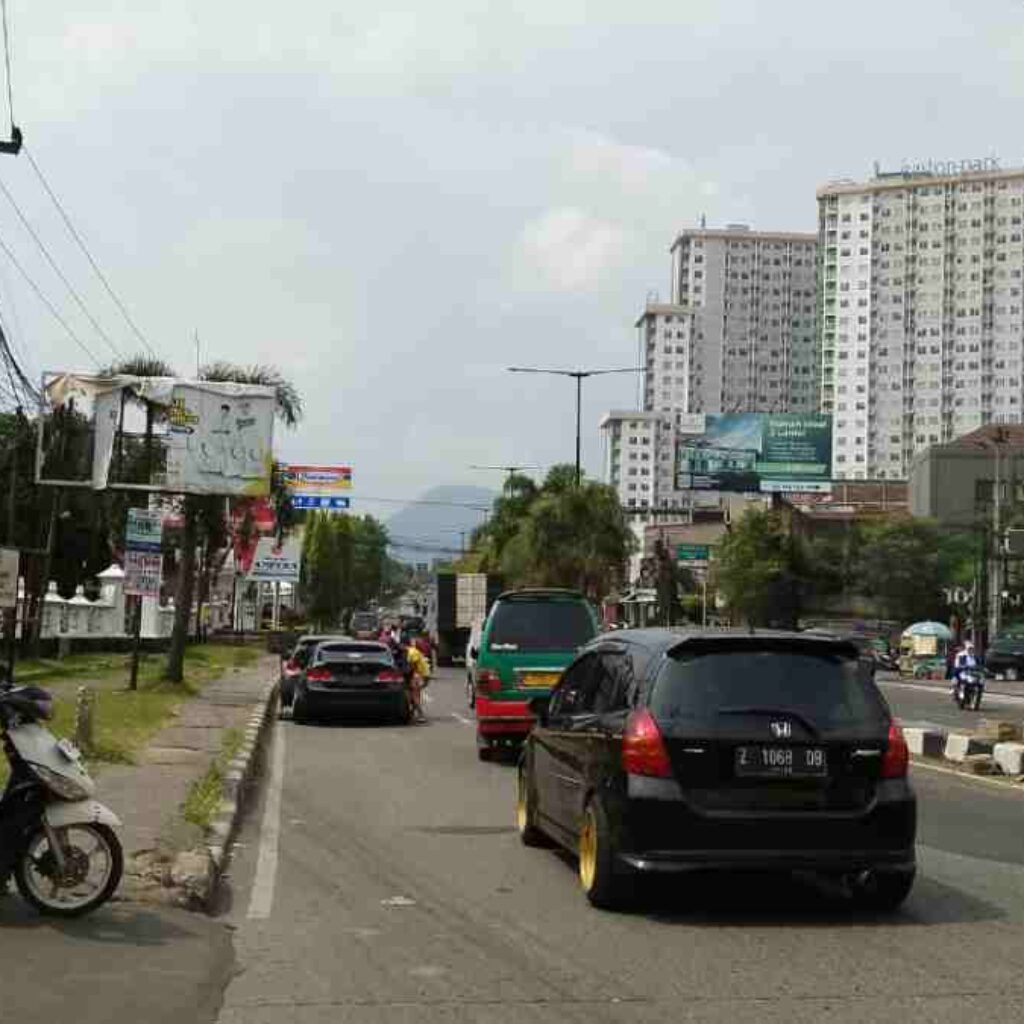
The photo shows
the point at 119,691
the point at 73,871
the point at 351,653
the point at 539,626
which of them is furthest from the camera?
the point at 119,691

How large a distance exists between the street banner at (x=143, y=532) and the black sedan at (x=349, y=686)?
3.64 metres

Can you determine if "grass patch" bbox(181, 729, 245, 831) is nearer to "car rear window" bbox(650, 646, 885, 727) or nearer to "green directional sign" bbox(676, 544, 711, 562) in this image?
"car rear window" bbox(650, 646, 885, 727)

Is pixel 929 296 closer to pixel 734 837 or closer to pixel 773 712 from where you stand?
pixel 773 712

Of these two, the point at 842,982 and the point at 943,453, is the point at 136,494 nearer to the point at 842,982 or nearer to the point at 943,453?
the point at 842,982

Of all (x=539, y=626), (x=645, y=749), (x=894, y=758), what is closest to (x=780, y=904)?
(x=894, y=758)

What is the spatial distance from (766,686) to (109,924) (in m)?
3.99

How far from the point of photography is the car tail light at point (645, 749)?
339 inches

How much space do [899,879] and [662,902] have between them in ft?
4.74

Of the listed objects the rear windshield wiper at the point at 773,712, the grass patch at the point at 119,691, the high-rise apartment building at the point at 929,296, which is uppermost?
the high-rise apartment building at the point at 929,296

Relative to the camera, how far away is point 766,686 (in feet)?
29.2

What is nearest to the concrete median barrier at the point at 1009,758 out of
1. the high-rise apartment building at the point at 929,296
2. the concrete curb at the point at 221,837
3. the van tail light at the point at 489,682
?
the van tail light at the point at 489,682

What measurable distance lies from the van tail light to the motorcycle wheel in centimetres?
1109

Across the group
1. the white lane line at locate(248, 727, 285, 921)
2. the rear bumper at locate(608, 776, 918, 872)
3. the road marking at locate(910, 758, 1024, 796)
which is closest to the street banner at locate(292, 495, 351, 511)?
the white lane line at locate(248, 727, 285, 921)

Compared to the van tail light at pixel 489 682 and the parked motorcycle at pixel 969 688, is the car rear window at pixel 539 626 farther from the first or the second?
the parked motorcycle at pixel 969 688
